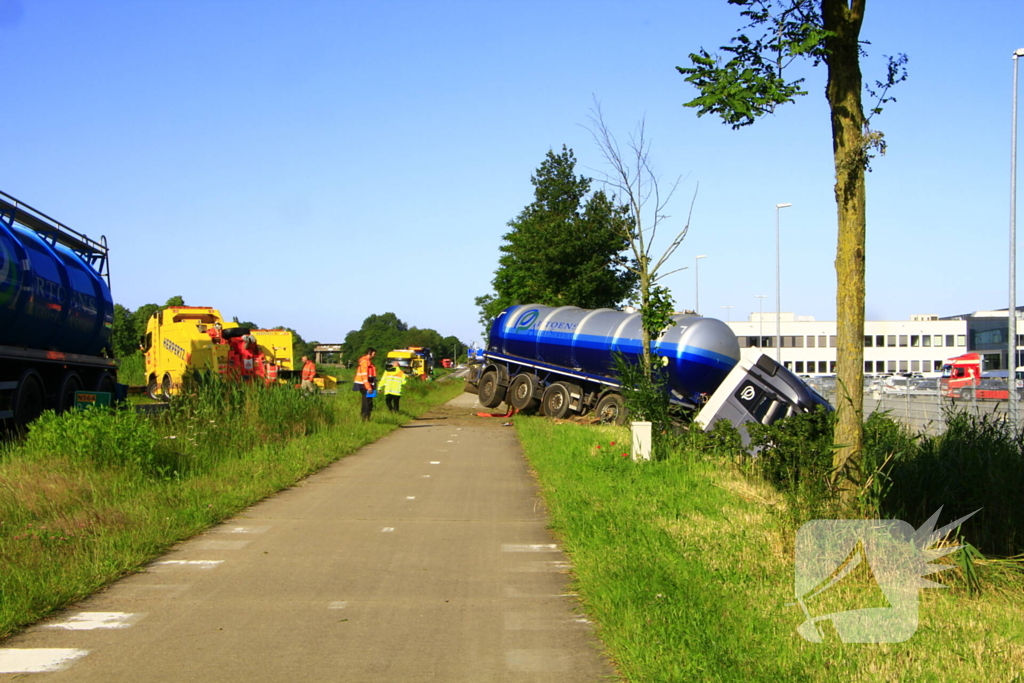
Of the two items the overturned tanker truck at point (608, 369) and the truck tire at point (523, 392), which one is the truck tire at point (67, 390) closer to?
the overturned tanker truck at point (608, 369)

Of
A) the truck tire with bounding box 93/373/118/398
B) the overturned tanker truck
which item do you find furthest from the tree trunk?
the truck tire with bounding box 93/373/118/398

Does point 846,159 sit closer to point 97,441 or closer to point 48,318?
point 97,441

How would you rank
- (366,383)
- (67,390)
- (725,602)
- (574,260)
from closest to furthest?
1. (725,602)
2. (67,390)
3. (366,383)
4. (574,260)

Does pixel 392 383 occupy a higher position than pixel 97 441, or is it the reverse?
pixel 392 383

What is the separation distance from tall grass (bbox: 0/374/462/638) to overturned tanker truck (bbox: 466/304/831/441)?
260 inches

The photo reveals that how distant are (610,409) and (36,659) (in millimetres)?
18558

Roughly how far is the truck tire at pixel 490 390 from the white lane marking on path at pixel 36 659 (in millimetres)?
22325

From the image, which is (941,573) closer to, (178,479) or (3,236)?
(178,479)

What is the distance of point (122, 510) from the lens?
8367 mm

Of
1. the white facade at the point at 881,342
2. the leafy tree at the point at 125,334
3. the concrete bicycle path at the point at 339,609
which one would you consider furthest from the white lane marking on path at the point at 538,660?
the leafy tree at the point at 125,334

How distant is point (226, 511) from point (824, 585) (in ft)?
18.5

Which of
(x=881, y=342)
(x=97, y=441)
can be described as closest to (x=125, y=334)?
(x=881, y=342)

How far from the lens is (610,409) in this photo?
22.8 m

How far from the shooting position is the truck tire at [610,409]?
22.4m
